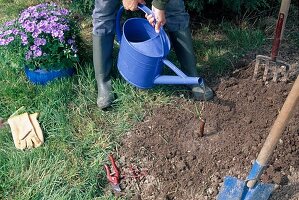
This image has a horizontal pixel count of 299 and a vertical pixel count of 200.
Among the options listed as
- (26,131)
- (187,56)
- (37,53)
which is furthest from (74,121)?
(187,56)

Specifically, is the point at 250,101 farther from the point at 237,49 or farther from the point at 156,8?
the point at 156,8

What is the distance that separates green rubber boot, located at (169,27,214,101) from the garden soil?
0.20 feet

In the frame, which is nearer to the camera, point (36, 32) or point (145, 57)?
point (145, 57)

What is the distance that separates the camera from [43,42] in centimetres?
309

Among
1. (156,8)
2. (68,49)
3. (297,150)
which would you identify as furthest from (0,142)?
(297,150)

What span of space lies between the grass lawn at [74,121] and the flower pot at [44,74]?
46mm

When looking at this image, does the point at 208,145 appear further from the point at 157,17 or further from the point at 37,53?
the point at 37,53

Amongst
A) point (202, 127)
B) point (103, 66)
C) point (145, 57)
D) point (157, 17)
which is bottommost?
point (202, 127)

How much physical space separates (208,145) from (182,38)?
75 centimetres

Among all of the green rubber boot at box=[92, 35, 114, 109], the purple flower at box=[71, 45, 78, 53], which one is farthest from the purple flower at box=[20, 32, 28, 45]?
the green rubber boot at box=[92, 35, 114, 109]

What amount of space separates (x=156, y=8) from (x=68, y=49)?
820mm

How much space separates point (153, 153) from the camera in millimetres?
2777

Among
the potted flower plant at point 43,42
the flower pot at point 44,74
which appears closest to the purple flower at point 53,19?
the potted flower plant at point 43,42

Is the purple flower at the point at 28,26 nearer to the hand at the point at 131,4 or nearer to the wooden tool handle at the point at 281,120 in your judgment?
the hand at the point at 131,4
